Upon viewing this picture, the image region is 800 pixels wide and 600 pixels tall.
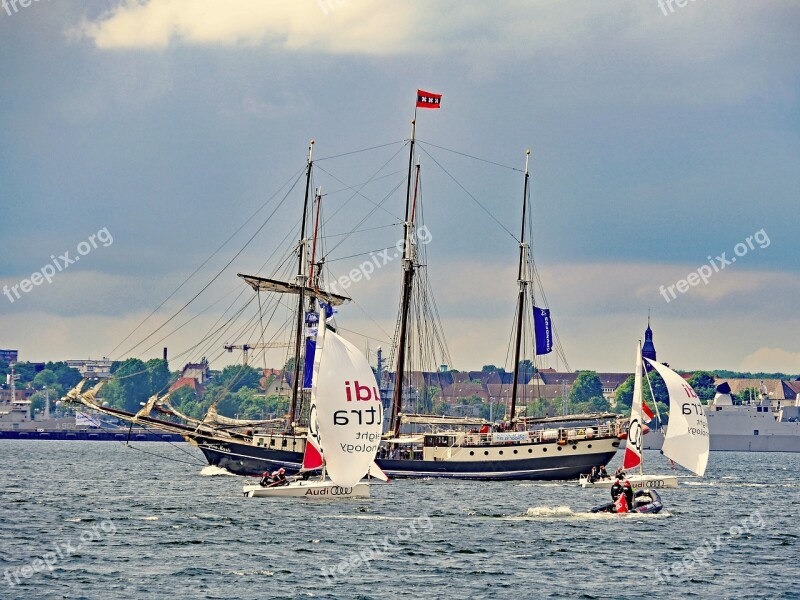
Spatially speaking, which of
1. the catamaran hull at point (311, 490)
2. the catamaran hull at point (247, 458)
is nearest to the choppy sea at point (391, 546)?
the catamaran hull at point (311, 490)

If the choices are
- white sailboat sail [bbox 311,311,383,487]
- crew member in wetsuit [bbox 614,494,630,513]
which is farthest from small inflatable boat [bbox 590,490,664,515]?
white sailboat sail [bbox 311,311,383,487]

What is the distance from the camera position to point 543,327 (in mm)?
100625

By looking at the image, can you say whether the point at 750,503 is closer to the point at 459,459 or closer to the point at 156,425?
the point at 459,459

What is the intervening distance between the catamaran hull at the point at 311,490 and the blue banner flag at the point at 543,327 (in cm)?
3245

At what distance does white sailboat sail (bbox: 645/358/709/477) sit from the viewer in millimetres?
80250

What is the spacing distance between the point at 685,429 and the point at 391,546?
33.2 meters

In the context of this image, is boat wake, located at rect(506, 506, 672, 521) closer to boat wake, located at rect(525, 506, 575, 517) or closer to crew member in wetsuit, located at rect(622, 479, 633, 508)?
boat wake, located at rect(525, 506, 575, 517)

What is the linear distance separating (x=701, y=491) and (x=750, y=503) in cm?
827

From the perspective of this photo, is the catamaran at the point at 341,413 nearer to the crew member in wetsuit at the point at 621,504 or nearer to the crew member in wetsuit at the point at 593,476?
the crew member in wetsuit at the point at 621,504

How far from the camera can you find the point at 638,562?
4897 cm

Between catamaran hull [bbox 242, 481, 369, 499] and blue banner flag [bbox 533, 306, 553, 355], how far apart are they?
32.5 m

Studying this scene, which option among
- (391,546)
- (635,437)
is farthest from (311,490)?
(635,437)

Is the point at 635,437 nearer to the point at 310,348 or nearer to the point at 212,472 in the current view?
the point at 310,348

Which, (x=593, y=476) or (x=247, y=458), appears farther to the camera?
(x=247, y=458)
